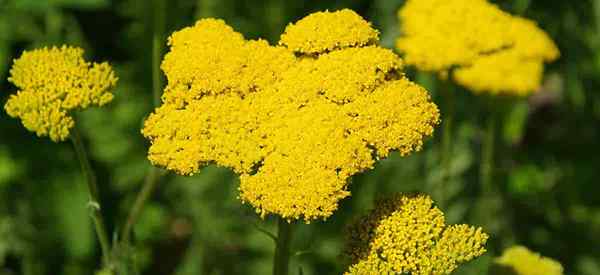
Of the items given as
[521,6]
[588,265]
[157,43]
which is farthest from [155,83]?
[588,265]

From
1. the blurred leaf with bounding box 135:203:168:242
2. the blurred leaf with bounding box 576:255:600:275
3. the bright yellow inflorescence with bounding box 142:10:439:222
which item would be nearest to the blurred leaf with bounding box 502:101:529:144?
the blurred leaf with bounding box 576:255:600:275

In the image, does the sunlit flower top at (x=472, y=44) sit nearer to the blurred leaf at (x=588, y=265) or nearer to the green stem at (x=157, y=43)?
the green stem at (x=157, y=43)

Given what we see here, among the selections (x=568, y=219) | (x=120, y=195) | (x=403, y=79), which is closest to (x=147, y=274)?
(x=120, y=195)

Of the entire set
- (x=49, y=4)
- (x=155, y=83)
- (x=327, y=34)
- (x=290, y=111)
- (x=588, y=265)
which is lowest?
(x=290, y=111)

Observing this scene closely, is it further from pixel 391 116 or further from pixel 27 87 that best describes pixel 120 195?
pixel 391 116

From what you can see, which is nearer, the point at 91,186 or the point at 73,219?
the point at 91,186

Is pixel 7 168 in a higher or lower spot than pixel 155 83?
higher

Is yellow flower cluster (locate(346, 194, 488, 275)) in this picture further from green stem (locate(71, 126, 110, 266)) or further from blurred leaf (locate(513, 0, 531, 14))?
blurred leaf (locate(513, 0, 531, 14))

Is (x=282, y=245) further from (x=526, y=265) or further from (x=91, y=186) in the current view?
(x=526, y=265)
